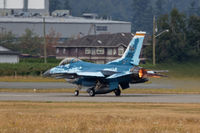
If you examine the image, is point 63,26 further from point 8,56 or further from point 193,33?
point 193,33

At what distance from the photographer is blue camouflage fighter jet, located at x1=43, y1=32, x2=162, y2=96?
47.5 m

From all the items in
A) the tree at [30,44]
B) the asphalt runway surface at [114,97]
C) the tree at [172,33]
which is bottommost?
the asphalt runway surface at [114,97]

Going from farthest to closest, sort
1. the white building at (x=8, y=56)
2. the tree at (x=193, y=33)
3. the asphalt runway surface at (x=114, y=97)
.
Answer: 1. the white building at (x=8, y=56)
2. the tree at (x=193, y=33)
3. the asphalt runway surface at (x=114, y=97)

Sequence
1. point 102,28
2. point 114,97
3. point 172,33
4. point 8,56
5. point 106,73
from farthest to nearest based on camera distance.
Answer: point 102,28 < point 8,56 < point 172,33 < point 106,73 < point 114,97

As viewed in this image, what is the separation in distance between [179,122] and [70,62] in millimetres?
23197

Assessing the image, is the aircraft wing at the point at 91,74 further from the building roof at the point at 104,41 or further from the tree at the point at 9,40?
the tree at the point at 9,40

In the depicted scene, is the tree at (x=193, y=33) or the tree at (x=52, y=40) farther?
the tree at (x=52, y=40)

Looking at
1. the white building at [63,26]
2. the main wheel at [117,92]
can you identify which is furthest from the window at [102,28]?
the main wheel at [117,92]

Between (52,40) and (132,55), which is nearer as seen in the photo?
(132,55)

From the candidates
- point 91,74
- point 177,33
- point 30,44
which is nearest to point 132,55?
point 91,74

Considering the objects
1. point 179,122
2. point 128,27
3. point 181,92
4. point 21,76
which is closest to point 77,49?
point 21,76

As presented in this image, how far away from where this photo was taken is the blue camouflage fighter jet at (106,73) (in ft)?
156

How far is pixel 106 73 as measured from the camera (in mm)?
48125


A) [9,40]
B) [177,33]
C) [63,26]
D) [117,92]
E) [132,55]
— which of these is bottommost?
[117,92]
